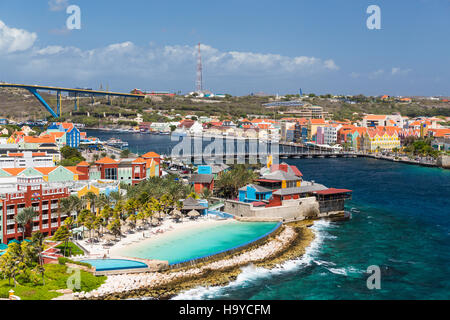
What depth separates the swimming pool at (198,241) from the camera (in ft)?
63.8

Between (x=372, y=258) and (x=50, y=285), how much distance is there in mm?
13559

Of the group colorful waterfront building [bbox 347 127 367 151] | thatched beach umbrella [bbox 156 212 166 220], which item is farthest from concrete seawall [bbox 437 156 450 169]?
thatched beach umbrella [bbox 156 212 166 220]

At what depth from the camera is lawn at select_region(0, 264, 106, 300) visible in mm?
14672

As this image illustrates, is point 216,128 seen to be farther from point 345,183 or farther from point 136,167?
point 136,167

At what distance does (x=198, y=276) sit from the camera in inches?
693

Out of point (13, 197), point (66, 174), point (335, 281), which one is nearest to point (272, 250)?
point (335, 281)

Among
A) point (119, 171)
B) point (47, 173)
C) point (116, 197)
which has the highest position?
point (47, 173)

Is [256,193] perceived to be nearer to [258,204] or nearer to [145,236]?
[258,204]

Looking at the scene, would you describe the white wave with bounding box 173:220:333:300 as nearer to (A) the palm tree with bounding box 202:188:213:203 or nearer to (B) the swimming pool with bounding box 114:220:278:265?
(B) the swimming pool with bounding box 114:220:278:265

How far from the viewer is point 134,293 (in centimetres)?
1579

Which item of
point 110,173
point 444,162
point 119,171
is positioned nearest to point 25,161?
point 110,173

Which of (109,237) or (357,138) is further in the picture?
(357,138)

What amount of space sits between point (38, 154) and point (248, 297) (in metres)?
29.3

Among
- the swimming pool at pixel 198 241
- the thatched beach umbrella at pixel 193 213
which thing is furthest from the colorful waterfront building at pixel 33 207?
the thatched beach umbrella at pixel 193 213
